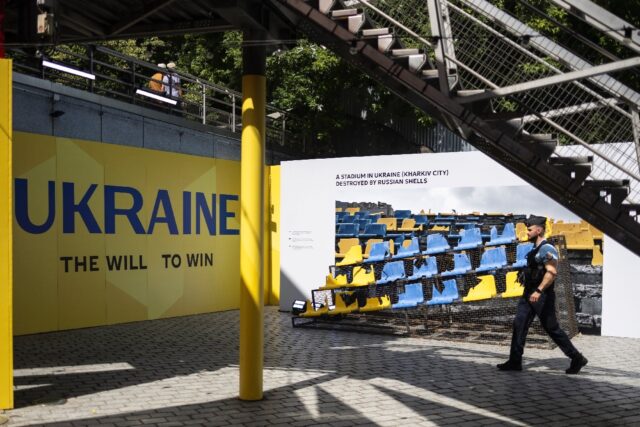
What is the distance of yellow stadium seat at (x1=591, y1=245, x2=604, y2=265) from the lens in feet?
40.8

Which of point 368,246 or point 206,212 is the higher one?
point 206,212

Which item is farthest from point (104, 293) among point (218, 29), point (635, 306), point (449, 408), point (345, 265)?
point (635, 306)

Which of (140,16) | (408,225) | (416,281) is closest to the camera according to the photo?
(140,16)

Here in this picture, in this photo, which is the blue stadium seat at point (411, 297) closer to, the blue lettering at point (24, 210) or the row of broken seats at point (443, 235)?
the row of broken seats at point (443, 235)

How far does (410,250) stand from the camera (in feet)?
45.4

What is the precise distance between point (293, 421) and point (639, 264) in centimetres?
776

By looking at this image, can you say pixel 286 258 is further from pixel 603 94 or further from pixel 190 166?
pixel 603 94

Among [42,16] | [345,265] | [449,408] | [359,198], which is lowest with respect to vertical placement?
[449,408]

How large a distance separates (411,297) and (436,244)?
1.22 meters

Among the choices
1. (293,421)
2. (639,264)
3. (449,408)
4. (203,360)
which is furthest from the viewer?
(639,264)

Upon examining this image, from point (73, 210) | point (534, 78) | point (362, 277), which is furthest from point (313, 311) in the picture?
point (534, 78)

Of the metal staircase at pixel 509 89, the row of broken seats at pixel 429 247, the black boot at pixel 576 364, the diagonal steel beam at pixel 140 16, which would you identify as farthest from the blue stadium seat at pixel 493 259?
the diagonal steel beam at pixel 140 16

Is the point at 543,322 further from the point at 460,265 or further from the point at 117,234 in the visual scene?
the point at 117,234

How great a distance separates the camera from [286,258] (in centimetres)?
1555
